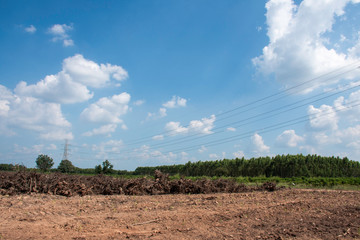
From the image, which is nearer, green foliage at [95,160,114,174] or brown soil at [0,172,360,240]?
brown soil at [0,172,360,240]

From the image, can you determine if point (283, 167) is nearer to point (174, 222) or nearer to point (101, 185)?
point (101, 185)

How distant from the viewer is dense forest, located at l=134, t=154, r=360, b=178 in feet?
93.7

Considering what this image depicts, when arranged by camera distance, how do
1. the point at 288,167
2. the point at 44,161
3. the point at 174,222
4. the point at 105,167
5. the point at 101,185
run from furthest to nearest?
the point at 44,161
the point at 105,167
the point at 288,167
the point at 101,185
the point at 174,222

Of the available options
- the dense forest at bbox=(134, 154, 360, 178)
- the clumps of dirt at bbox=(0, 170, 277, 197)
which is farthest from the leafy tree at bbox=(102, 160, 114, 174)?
the clumps of dirt at bbox=(0, 170, 277, 197)

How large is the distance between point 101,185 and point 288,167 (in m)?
27.7

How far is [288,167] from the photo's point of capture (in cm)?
3159

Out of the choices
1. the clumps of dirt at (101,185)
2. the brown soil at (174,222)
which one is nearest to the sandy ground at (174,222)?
the brown soil at (174,222)

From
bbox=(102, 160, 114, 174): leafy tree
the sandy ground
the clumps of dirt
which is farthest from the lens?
bbox=(102, 160, 114, 174): leafy tree

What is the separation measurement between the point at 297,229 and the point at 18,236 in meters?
4.69

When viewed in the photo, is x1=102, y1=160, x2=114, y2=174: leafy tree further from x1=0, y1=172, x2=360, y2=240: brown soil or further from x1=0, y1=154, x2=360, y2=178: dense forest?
x1=0, y1=172, x2=360, y2=240: brown soil

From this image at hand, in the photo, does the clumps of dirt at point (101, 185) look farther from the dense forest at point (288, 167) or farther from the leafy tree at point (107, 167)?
the leafy tree at point (107, 167)

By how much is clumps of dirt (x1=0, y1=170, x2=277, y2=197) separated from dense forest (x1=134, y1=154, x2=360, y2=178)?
21.4 metres

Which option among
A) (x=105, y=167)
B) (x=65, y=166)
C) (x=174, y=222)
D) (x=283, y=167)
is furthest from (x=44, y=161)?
(x=174, y=222)

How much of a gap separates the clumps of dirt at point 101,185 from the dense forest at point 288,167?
70.1 ft
